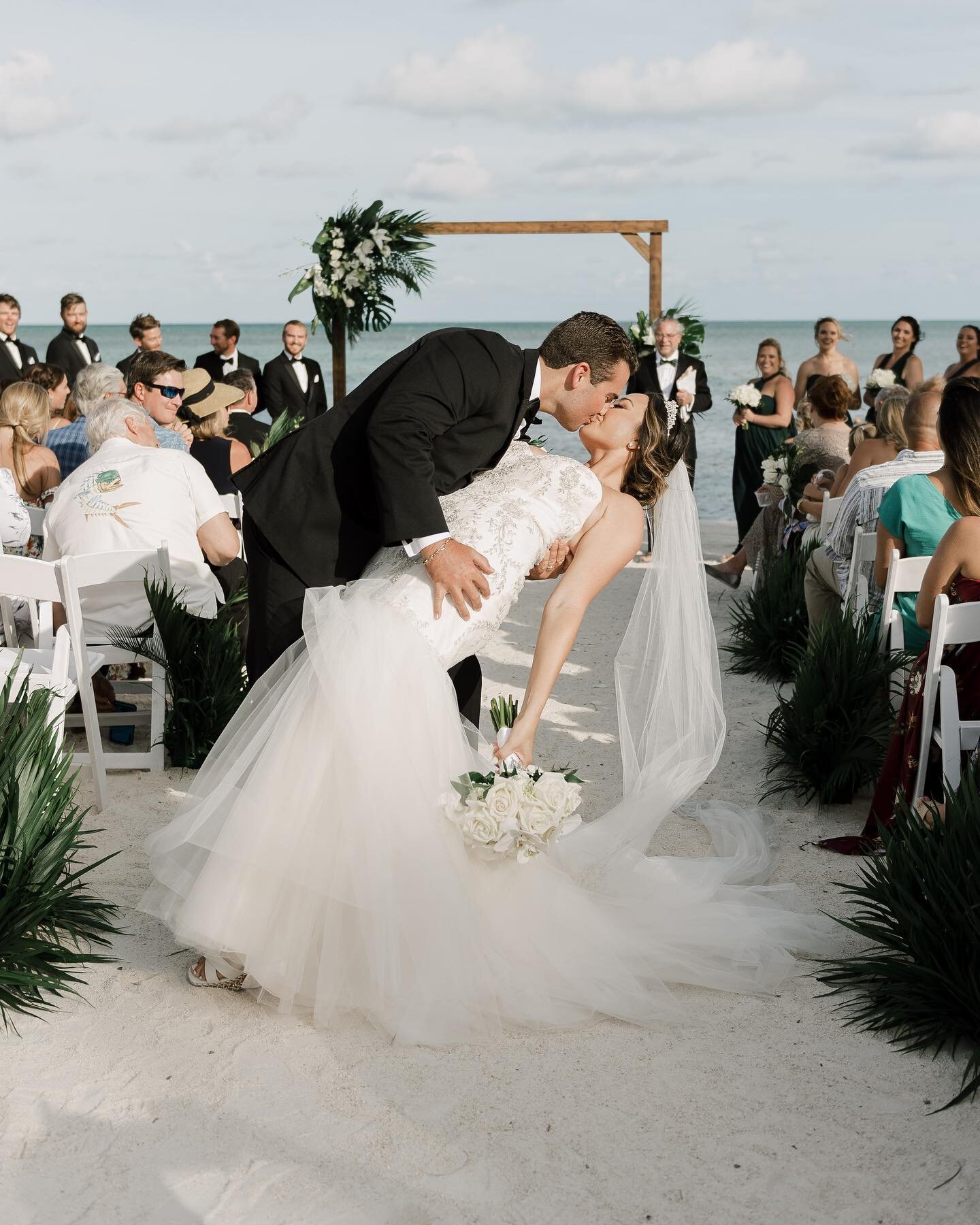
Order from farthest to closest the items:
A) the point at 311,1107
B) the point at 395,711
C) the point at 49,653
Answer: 1. the point at 49,653
2. the point at 395,711
3. the point at 311,1107

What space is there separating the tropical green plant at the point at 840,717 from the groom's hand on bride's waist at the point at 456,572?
88.1 inches

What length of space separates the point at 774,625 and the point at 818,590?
42 cm

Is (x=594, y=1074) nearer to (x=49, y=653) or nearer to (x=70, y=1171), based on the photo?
(x=70, y=1171)

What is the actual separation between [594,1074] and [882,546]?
2.99 m

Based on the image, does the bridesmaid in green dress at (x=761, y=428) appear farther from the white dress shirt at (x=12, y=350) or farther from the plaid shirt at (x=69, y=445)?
the white dress shirt at (x=12, y=350)

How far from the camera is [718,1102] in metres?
2.87

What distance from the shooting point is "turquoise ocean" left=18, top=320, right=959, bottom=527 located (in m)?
23.4

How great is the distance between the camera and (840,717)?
16.3ft

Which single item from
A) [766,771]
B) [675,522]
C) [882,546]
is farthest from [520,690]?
[675,522]

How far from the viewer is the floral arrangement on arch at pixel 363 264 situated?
459 inches

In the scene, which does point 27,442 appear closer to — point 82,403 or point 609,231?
point 82,403

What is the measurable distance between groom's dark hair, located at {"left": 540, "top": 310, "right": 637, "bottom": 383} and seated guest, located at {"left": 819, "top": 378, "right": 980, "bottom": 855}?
55.1 inches

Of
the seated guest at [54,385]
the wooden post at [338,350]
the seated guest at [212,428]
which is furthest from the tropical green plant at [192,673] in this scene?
the wooden post at [338,350]

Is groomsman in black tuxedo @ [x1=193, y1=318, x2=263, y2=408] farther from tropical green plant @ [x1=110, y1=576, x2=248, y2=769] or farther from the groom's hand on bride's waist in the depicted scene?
the groom's hand on bride's waist
